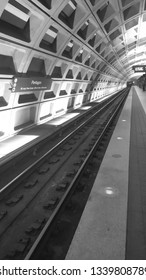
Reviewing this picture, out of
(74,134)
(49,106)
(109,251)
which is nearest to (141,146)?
(74,134)

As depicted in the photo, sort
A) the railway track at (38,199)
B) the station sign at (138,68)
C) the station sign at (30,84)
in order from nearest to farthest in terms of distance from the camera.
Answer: the railway track at (38,199)
the station sign at (30,84)
the station sign at (138,68)

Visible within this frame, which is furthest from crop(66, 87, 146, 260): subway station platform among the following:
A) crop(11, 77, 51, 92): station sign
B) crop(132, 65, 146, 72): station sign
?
crop(132, 65, 146, 72): station sign

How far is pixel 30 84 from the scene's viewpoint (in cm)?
960

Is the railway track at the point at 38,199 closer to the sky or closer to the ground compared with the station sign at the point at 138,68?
closer to the ground

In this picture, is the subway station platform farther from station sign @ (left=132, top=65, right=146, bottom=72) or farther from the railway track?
station sign @ (left=132, top=65, right=146, bottom=72)

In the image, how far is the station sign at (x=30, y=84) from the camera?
8.55m

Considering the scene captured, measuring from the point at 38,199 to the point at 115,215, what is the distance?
1996 mm

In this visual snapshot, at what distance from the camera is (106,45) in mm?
18703

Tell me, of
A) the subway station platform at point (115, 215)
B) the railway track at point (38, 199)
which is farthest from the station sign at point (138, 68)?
the subway station platform at point (115, 215)

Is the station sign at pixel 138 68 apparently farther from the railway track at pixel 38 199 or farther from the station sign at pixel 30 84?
the railway track at pixel 38 199

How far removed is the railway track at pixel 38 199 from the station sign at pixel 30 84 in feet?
10.7

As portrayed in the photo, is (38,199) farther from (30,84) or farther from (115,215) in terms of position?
(30,84)

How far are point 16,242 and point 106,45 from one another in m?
18.9
